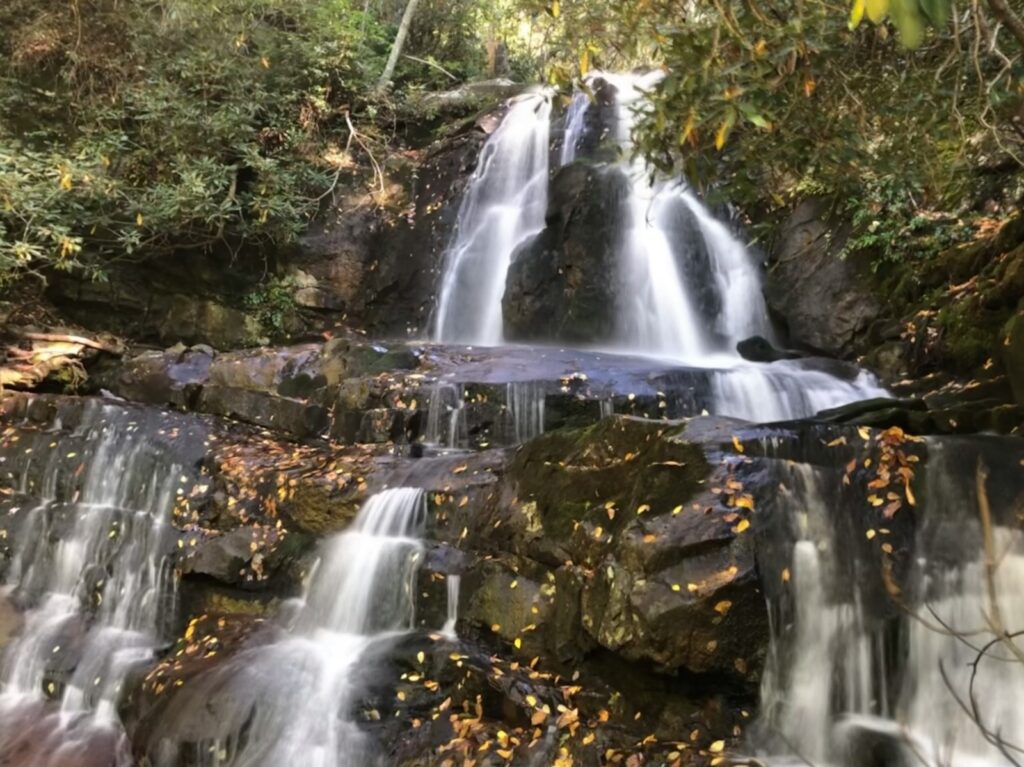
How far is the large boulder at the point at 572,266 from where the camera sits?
11000 mm

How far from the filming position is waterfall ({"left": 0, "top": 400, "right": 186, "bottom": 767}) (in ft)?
18.5

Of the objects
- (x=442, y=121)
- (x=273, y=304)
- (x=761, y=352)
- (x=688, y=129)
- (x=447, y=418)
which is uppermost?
(x=442, y=121)

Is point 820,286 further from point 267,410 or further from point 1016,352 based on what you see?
point 267,410

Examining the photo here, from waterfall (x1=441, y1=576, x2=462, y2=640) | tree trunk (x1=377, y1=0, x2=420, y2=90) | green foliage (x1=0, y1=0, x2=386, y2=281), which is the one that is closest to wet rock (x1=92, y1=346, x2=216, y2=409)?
green foliage (x1=0, y1=0, x2=386, y2=281)

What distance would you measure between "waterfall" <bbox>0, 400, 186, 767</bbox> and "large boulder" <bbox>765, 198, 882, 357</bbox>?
762 cm

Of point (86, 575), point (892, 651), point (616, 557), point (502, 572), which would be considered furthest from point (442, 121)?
point (892, 651)

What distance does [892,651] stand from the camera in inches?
159

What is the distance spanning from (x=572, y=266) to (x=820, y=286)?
139 inches

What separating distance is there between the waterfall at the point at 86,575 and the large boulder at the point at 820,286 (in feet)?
25.0

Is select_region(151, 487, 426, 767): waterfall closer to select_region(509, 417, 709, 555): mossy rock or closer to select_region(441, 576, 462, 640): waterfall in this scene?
select_region(441, 576, 462, 640): waterfall

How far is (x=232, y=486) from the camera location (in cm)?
714

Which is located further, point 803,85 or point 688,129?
point 803,85

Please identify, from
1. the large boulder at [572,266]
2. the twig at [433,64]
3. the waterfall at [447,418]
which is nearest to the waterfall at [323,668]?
the waterfall at [447,418]

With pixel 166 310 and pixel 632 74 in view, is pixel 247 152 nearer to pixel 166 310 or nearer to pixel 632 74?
pixel 166 310
